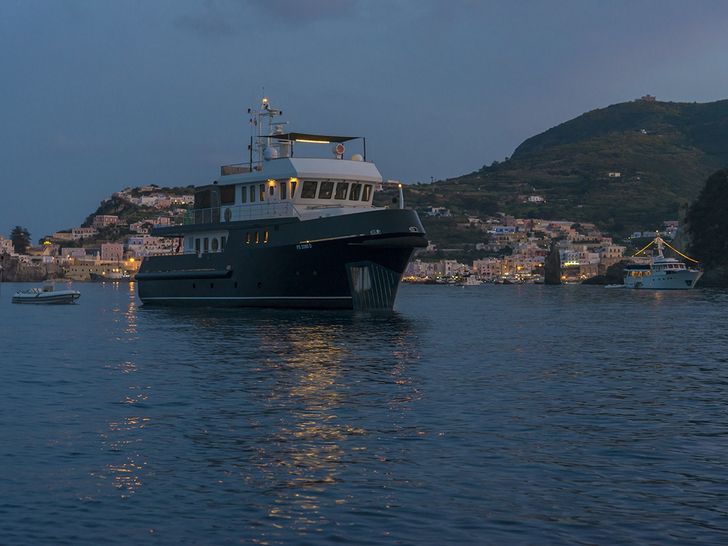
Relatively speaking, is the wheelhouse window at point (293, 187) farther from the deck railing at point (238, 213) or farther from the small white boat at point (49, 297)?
the small white boat at point (49, 297)

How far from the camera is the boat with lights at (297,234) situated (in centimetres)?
4503

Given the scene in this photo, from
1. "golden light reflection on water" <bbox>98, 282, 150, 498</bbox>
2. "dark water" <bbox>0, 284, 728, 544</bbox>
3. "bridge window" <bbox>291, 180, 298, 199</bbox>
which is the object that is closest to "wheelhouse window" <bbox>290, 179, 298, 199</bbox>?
"bridge window" <bbox>291, 180, 298, 199</bbox>

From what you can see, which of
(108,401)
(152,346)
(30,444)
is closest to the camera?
(30,444)

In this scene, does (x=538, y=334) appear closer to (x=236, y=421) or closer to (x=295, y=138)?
(x=295, y=138)

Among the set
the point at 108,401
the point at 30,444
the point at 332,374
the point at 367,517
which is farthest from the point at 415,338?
the point at 367,517

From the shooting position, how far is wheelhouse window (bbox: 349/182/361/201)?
165 ft

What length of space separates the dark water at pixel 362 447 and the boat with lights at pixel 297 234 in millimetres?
13384

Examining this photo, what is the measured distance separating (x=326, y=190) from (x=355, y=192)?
5.77ft

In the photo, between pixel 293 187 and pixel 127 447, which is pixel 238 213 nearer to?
pixel 293 187

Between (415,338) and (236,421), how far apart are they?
2016 cm

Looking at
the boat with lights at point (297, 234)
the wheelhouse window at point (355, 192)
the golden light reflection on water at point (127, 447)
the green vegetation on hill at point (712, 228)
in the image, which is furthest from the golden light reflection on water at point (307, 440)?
the green vegetation on hill at point (712, 228)

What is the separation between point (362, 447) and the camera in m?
15.5

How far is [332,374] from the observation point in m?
25.1

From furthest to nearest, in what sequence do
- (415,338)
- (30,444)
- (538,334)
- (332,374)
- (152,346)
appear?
(538,334), (415,338), (152,346), (332,374), (30,444)
